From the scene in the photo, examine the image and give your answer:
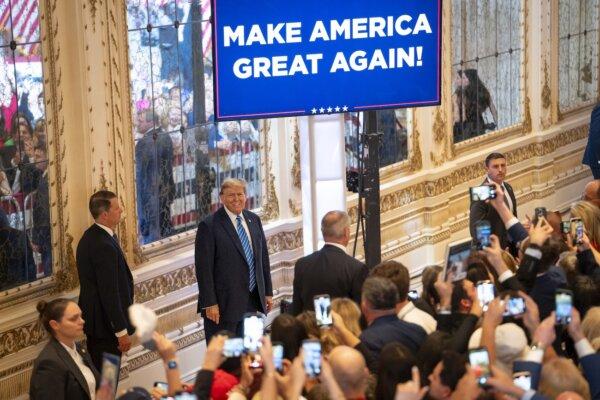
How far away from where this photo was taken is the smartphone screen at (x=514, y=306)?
585 centimetres

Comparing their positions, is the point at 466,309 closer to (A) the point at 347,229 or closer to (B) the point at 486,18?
(A) the point at 347,229

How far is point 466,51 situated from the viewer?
12.6m

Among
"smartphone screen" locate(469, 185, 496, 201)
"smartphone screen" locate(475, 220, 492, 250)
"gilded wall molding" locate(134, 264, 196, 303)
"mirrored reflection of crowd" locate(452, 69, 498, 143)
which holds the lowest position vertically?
"gilded wall molding" locate(134, 264, 196, 303)

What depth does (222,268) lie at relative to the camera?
27.8 feet

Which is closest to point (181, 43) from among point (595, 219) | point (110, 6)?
point (110, 6)

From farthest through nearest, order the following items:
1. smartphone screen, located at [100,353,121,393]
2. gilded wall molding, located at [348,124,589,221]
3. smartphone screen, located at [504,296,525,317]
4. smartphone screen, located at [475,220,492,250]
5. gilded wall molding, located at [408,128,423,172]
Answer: gilded wall molding, located at [408,128,423,172] < gilded wall molding, located at [348,124,589,221] < smartphone screen, located at [475,220,492,250] < smartphone screen, located at [504,296,525,317] < smartphone screen, located at [100,353,121,393]

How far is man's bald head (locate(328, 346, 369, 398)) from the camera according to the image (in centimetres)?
513

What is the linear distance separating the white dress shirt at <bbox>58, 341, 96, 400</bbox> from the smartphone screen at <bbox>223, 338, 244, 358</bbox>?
146cm

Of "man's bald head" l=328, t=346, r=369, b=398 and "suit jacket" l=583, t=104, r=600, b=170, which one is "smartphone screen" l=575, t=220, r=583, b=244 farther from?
"suit jacket" l=583, t=104, r=600, b=170

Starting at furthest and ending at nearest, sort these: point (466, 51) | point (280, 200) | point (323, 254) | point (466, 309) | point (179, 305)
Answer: point (466, 51) < point (280, 200) < point (179, 305) < point (323, 254) < point (466, 309)

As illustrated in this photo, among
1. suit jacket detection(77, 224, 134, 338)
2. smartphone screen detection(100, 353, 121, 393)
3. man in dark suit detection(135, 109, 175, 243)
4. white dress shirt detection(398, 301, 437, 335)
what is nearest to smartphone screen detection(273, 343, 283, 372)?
smartphone screen detection(100, 353, 121, 393)

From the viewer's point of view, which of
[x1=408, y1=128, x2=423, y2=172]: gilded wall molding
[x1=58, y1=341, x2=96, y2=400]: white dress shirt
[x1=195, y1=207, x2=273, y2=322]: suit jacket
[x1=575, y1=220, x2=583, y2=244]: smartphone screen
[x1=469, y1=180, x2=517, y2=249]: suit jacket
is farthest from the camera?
[x1=408, y1=128, x2=423, y2=172]: gilded wall molding

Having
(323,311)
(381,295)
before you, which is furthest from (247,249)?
(323,311)

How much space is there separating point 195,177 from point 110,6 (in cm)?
146
